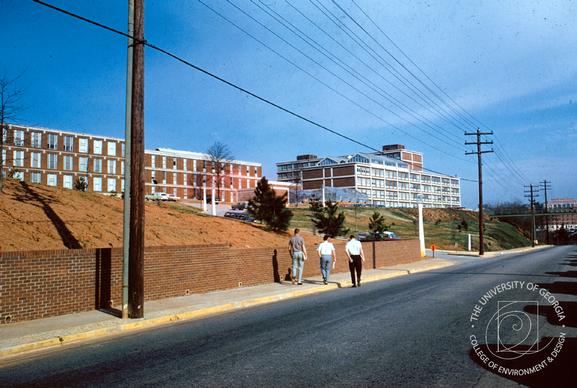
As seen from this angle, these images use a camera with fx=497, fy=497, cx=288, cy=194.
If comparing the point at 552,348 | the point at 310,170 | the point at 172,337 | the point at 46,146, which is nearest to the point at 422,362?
the point at 552,348

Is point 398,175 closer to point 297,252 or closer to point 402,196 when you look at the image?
point 402,196

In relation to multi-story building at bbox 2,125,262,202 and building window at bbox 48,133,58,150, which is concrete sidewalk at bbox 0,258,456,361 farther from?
building window at bbox 48,133,58,150

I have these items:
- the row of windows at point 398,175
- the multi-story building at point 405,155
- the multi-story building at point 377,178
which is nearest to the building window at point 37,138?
the multi-story building at point 377,178

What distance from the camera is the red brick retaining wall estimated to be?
10.0 m

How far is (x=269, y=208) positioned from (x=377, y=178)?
10650 centimetres

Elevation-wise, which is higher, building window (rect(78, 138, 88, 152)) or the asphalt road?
building window (rect(78, 138, 88, 152))

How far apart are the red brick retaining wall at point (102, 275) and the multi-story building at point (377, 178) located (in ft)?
342

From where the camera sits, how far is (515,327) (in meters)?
9.08

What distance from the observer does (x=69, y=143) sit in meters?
83.8

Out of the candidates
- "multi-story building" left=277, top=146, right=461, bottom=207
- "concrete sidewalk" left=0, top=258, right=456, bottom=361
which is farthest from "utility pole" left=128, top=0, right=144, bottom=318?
"multi-story building" left=277, top=146, right=461, bottom=207

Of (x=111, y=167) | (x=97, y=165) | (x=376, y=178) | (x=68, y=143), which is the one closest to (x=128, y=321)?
(x=68, y=143)

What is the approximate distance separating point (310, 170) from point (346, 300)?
127 m

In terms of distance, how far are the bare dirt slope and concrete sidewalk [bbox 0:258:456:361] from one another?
11.0ft

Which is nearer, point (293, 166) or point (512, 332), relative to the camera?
point (512, 332)
